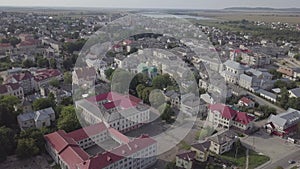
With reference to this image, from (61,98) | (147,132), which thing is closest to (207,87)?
(147,132)

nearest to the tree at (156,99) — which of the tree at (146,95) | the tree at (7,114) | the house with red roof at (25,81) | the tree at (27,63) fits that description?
the tree at (146,95)

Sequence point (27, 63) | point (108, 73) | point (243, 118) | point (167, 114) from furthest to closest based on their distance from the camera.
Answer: point (27, 63), point (108, 73), point (167, 114), point (243, 118)

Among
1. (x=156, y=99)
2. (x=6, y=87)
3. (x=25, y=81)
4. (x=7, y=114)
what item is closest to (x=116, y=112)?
(x=156, y=99)

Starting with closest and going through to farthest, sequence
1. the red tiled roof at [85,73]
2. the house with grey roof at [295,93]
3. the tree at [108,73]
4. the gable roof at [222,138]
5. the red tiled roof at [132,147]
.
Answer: the red tiled roof at [132,147] → the gable roof at [222,138] → the house with grey roof at [295,93] → the red tiled roof at [85,73] → the tree at [108,73]

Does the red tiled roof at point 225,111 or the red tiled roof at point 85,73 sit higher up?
the red tiled roof at point 85,73

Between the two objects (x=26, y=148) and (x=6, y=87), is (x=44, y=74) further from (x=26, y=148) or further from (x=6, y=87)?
(x=26, y=148)

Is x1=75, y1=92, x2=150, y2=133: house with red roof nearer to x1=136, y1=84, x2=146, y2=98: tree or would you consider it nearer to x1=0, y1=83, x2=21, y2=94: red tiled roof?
x1=136, y1=84, x2=146, y2=98: tree

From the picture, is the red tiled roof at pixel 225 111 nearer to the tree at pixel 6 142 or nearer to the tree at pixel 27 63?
the tree at pixel 6 142
